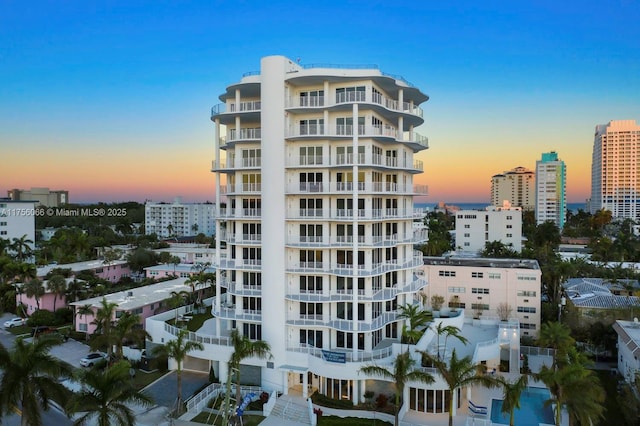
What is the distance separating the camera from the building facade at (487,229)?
92.8 metres

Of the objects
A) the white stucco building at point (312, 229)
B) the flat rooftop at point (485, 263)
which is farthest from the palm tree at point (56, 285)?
the flat rooftop at point (485, 263)

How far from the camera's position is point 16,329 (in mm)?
49688

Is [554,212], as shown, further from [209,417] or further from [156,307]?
[209,417]

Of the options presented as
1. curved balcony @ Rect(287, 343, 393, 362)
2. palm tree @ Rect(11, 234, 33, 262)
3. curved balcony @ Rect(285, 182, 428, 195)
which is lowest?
curved balcony @ Rect(287, 343, 393, 362)

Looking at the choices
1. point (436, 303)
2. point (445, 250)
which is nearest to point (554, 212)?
point (445, 250)

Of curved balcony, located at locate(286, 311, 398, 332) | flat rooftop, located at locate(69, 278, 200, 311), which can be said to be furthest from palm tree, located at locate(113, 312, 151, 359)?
curved balcony, located at locate(286, 311, 398, 332)

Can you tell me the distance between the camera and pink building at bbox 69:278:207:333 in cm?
4619

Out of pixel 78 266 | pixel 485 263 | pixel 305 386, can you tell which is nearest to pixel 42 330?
pixel 78 266

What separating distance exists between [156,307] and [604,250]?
74021 millimetres

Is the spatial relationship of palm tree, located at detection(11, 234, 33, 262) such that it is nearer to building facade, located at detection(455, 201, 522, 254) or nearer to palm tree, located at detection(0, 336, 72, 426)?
palm tree, located at detection(0, 336, 72, 426)

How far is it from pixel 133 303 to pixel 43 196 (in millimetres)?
156173

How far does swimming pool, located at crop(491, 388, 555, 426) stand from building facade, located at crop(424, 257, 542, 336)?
1511 cm

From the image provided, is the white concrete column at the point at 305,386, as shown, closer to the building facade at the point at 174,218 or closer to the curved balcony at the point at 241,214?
the curved balcony at the point at 241,214

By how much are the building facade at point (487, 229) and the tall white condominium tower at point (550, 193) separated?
8692cm
